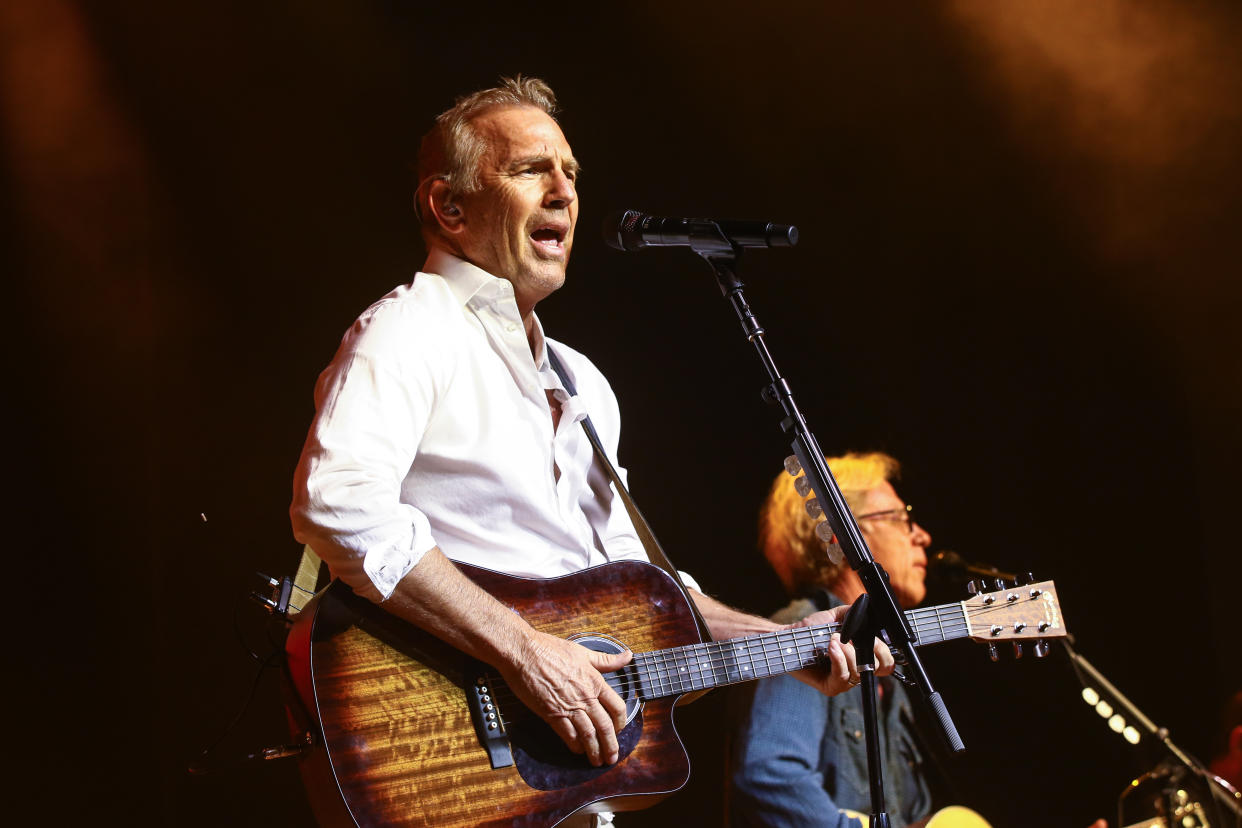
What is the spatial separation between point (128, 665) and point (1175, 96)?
4395mm

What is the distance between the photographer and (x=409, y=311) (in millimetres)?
1995

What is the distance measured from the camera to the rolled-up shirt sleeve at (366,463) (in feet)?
5.54

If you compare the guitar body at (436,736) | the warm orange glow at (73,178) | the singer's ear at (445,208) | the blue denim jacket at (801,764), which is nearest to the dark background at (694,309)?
the warm orange glow at (73,178)

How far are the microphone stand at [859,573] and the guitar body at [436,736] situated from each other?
1.51 feet

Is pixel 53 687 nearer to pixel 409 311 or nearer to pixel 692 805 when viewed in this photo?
pixel 409 311

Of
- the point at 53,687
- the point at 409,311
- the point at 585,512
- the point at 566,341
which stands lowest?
the point at 53,687

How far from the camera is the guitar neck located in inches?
79.7

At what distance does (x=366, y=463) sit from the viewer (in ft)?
5.77

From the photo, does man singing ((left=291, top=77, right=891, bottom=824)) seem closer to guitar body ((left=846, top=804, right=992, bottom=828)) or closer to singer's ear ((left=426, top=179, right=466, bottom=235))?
singer's ear ((left=426, top=179, right=466, bottom=235))

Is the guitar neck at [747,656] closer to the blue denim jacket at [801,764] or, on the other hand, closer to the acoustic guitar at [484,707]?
the acoustic guitar at [484,707]

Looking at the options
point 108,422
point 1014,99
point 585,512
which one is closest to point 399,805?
point 585,512

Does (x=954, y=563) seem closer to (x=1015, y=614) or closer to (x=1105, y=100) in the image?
(x=1015, y=614)

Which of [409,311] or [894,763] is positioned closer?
[409,311]

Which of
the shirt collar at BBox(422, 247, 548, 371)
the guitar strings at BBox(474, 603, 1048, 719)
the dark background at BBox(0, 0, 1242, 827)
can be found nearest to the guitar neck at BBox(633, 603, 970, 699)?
the guitar strings at BBox(474, 603, 1048, 719)
